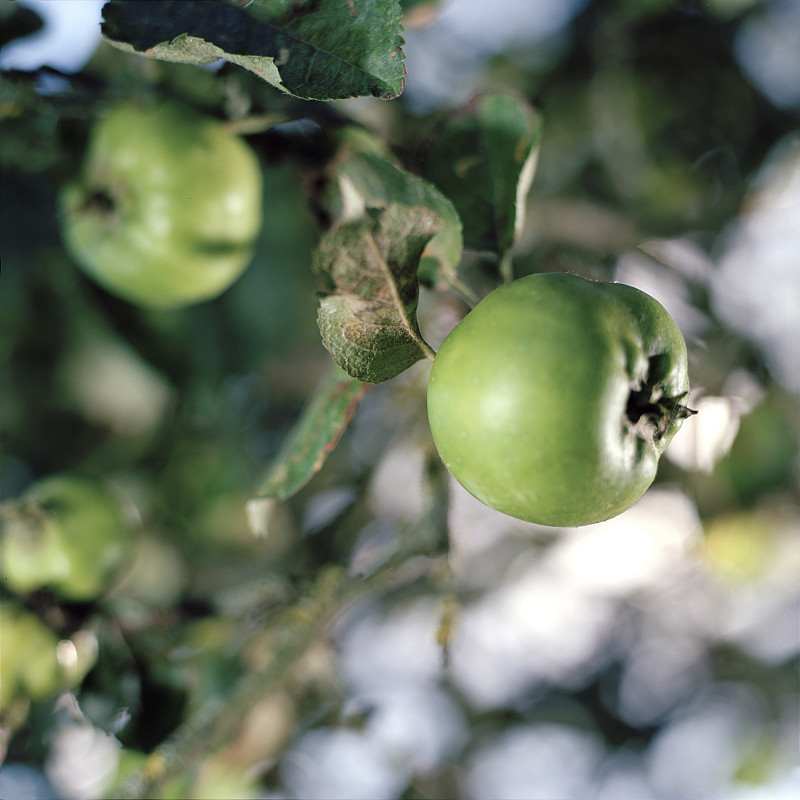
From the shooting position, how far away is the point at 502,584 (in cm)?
133

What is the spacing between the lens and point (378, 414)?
0.93 metres

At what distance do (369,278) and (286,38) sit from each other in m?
0.12

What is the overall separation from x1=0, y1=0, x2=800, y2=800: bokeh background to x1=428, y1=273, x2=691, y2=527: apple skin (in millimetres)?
233

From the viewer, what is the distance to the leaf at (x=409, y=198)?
13.9 inches

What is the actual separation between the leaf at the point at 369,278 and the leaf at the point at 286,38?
0.06m

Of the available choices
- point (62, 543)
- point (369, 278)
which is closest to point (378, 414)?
point (62, 543)

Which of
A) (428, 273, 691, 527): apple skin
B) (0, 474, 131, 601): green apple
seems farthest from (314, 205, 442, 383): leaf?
(0, 474, 131, 601): green apple

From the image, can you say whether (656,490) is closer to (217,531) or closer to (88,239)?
(217,531)

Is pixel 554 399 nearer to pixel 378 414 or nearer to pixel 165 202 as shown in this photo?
pixel 165 202

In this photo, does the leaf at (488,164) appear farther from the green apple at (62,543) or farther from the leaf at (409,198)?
the green apple at (62,543)

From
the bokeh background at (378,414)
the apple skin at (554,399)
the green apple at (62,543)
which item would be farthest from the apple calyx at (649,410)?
the green apple at (62,543)

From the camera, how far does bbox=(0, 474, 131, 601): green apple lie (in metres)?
0.52

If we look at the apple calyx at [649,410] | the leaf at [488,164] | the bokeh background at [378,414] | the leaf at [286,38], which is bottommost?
the bokeh background at [378,414]

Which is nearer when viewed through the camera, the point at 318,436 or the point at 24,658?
the point at 318,436
